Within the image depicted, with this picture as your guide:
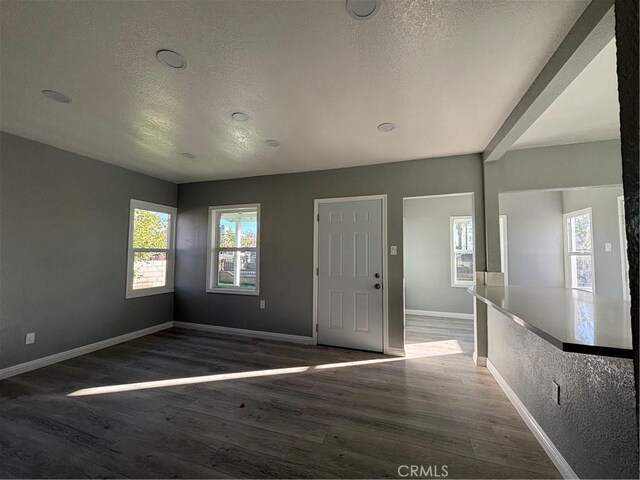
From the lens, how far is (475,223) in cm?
329

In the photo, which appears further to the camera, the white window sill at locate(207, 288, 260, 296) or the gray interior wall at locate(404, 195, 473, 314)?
the gray interior wall at locate(404, 195, 473, 314)

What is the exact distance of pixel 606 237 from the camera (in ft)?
13.5

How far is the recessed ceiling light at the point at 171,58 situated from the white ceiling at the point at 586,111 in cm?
252

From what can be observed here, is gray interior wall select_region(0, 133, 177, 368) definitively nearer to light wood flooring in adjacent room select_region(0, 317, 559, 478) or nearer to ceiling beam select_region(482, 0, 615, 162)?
light wood flooring in adjacent room select_region(0, 317, 559, 478)

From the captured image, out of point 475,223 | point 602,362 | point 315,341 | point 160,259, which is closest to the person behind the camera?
point 602,362

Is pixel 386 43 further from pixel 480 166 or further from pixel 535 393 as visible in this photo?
pixel 535 393

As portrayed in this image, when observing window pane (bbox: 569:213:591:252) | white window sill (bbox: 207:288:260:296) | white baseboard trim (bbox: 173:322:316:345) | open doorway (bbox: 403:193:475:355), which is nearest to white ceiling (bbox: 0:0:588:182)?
white window sill (bbox: 207:288:260:296)

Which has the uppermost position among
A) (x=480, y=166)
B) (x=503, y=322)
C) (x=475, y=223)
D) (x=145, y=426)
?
(x=480, y=166)

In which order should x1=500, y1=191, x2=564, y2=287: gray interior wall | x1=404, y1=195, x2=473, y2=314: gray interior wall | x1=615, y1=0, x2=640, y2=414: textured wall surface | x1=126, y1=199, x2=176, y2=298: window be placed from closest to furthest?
x1=615, y1=0, x2=640, y2=414: textured wall surface < x1=126, y1=199, x2=176, y2=298: window < x1=500, y1=191, x2=564, y2=287: gray interior wall < x1=404, y1=195, x2=473, y2=314: gray interior wall

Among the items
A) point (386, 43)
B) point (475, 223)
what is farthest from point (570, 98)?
point (386, 43)

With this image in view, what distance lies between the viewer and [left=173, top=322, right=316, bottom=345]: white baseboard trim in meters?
3.97

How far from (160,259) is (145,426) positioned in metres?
3.03

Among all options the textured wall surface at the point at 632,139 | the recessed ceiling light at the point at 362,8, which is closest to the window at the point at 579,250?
the recessed ceiling light at the point at 362,8

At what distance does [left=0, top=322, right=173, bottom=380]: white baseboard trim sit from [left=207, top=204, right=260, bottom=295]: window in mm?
1126
